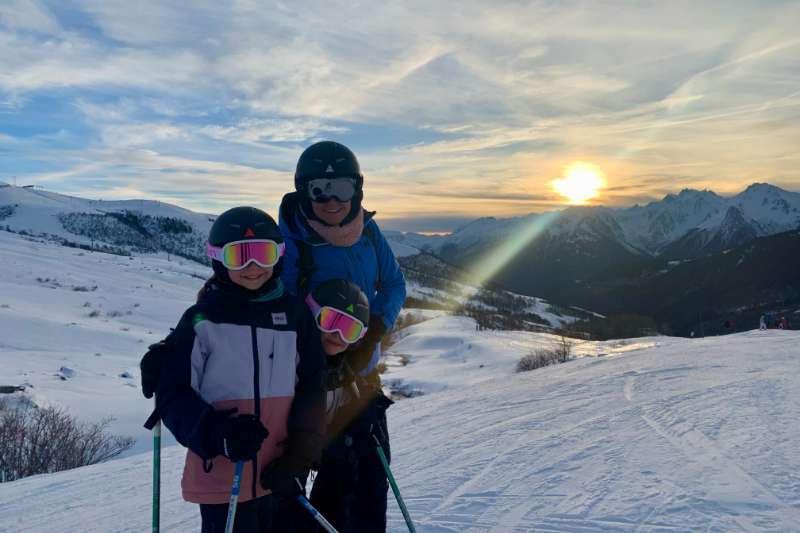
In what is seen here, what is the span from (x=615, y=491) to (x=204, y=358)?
10.9ft

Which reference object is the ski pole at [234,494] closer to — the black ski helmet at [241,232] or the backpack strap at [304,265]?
the black ski helmet at [241,232]

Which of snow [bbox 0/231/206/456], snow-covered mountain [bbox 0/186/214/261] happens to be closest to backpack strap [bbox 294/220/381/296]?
snow [bbox 0/231/206/456]

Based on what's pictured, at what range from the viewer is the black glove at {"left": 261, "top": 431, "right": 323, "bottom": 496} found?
8.81ft

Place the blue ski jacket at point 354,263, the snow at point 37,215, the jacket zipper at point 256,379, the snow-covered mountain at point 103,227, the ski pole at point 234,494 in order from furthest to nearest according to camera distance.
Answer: the snow at point 37,215, the snow-covered mountain at point 103,227, the blue ski jacket at point 354,263, the jacket zipper at point 256,379, the ski pole at point 234,494

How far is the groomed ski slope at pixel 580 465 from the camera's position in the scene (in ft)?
12.9

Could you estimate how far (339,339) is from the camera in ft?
10.1

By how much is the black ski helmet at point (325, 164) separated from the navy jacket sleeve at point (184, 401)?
108 centimetres

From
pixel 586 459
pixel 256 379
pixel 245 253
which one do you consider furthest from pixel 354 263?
pixel 586 459

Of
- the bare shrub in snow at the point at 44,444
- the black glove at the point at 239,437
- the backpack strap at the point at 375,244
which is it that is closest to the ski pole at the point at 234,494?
the black glove at the point at 239,437

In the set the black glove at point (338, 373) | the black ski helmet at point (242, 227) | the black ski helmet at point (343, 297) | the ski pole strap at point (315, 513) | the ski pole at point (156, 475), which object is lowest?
the ski pole strap at point (315, 513)

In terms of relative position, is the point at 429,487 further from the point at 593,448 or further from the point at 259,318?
the point at 259,318

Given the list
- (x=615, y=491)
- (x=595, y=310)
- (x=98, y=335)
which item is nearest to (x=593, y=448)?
(x=615, y=491)

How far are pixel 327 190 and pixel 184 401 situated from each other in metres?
1.40

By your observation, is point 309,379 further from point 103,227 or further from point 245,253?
point 103,227
